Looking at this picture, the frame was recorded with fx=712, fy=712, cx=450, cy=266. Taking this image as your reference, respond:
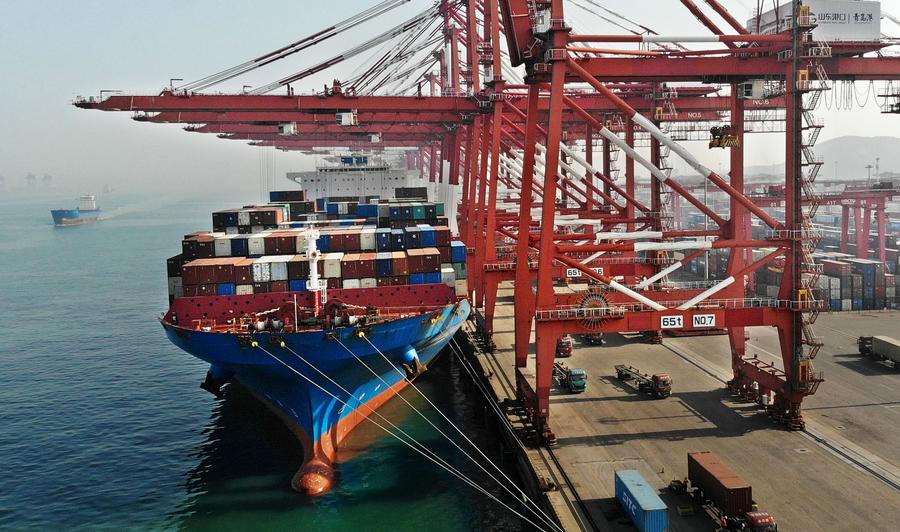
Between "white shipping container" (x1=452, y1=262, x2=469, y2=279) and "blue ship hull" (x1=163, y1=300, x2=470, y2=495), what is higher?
"white shipping container" (x1=452, y1=262, x2=469, y2=279)

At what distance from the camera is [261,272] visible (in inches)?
1051

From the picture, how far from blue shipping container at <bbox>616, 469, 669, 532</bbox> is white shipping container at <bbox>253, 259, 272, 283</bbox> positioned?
49.7 feet

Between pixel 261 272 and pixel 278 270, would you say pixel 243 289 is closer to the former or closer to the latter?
pixel 261 272

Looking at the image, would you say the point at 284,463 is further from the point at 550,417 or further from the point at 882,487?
the point at 882,487

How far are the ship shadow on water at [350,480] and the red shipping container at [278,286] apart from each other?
528 centimetres

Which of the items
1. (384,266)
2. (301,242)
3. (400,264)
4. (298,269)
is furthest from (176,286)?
(400,264)

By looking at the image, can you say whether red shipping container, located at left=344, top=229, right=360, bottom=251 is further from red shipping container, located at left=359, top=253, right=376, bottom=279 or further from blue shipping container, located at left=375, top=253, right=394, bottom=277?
blue shipping container, located at left=375, top=253, right=394, bottom=277

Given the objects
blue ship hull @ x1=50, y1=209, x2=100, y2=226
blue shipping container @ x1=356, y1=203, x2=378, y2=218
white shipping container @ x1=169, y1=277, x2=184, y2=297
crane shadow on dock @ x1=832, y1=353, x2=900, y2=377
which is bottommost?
crane shadow on dock @ x1=832, y1=353, x2=900, y2=377

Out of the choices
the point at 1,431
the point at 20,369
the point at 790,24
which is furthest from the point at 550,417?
the point at 20,369

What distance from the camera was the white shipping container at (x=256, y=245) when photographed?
29797mm

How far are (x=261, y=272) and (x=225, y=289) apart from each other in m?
1.44

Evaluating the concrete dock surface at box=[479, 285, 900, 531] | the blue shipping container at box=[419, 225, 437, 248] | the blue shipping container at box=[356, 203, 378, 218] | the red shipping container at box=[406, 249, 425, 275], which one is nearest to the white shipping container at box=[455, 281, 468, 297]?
the concrete dock surface at box=[479, 285, 900, 531]

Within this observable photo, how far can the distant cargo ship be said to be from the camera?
160875mm

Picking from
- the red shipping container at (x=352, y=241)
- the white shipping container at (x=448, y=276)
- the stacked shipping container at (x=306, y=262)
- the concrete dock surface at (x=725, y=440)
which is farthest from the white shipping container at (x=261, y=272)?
the concrete dock surface at (x=725, y=440)
